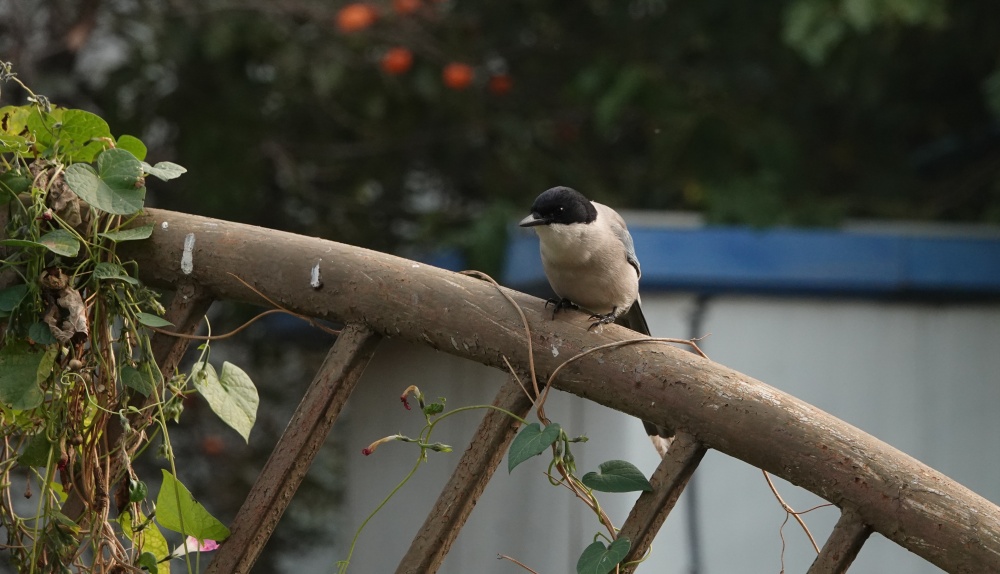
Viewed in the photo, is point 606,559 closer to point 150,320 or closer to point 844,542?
point 844,542

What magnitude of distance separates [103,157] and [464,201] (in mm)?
4132

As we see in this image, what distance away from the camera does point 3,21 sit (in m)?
4.71

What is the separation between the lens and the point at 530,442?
4.40 feet

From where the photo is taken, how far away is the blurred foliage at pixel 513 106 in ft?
14.7

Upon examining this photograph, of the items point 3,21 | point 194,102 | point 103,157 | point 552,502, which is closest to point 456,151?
point 194,102

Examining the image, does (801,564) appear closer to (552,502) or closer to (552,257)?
(552,502)

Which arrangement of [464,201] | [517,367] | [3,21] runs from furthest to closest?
1. [464,201]
2. [3,21]
3. [517,367]

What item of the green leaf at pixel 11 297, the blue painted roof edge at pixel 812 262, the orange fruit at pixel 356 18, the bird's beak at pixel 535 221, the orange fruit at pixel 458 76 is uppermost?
the green leaf at pixel 11 297

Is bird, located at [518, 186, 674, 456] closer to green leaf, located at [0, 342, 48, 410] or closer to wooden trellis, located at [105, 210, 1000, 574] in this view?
wooden trellis, located at [105, 210, 1000, 574]

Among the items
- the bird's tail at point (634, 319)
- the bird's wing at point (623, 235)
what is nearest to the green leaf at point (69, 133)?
the bird's wing at point (623, 235)

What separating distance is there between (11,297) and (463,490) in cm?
61

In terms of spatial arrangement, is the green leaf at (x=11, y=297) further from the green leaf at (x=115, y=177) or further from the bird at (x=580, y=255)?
the bird at (x=580, y=255)

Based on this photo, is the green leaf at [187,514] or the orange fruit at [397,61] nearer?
the green leaf at [187,514]

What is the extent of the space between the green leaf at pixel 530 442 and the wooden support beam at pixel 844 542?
318 mm
